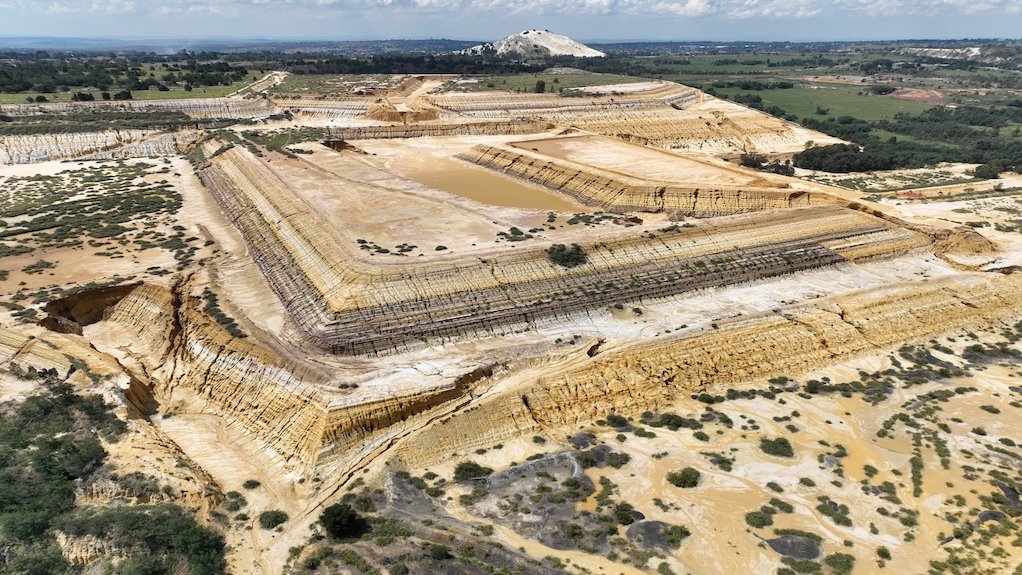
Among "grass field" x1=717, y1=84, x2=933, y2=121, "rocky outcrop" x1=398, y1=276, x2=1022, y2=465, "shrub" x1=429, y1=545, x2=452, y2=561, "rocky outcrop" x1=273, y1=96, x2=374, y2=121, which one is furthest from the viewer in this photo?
"grass field" x1=717, y1=84, x2=933, y2=121

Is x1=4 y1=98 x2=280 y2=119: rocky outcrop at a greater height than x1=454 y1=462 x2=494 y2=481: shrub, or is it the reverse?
x1=4 y1=98 x2=280 y2=119: rocky outcrop

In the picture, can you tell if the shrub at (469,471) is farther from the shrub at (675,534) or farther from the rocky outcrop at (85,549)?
the rocky outcrop at (85,549)

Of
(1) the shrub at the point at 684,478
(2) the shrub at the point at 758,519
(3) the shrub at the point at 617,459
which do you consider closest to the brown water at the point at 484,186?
(3) the shrub at the point at 617,459

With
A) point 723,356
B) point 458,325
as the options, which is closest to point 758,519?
point 723,356

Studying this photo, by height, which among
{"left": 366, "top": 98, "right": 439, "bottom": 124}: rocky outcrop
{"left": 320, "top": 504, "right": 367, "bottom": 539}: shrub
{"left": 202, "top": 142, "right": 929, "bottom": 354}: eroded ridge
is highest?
{"left": 366, "top": 98, "right": 439, "bottom": 124}: rocky outcrop

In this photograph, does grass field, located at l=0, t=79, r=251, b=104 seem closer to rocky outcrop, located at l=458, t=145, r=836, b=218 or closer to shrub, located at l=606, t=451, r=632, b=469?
rocky outcrop, located at l=458, t=145, r=836, b=218

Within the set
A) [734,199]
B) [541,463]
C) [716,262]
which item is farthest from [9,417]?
[734,199]

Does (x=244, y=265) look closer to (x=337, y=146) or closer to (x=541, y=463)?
(x=541, y=463)

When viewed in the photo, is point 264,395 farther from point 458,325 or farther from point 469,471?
point 469,471

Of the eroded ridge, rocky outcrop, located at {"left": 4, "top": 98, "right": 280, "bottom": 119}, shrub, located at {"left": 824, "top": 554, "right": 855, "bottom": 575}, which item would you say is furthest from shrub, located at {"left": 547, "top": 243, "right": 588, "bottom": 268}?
rocky outcrop, located at {"left": 4, "top": 98, "right": 280, "bottom": 119}
